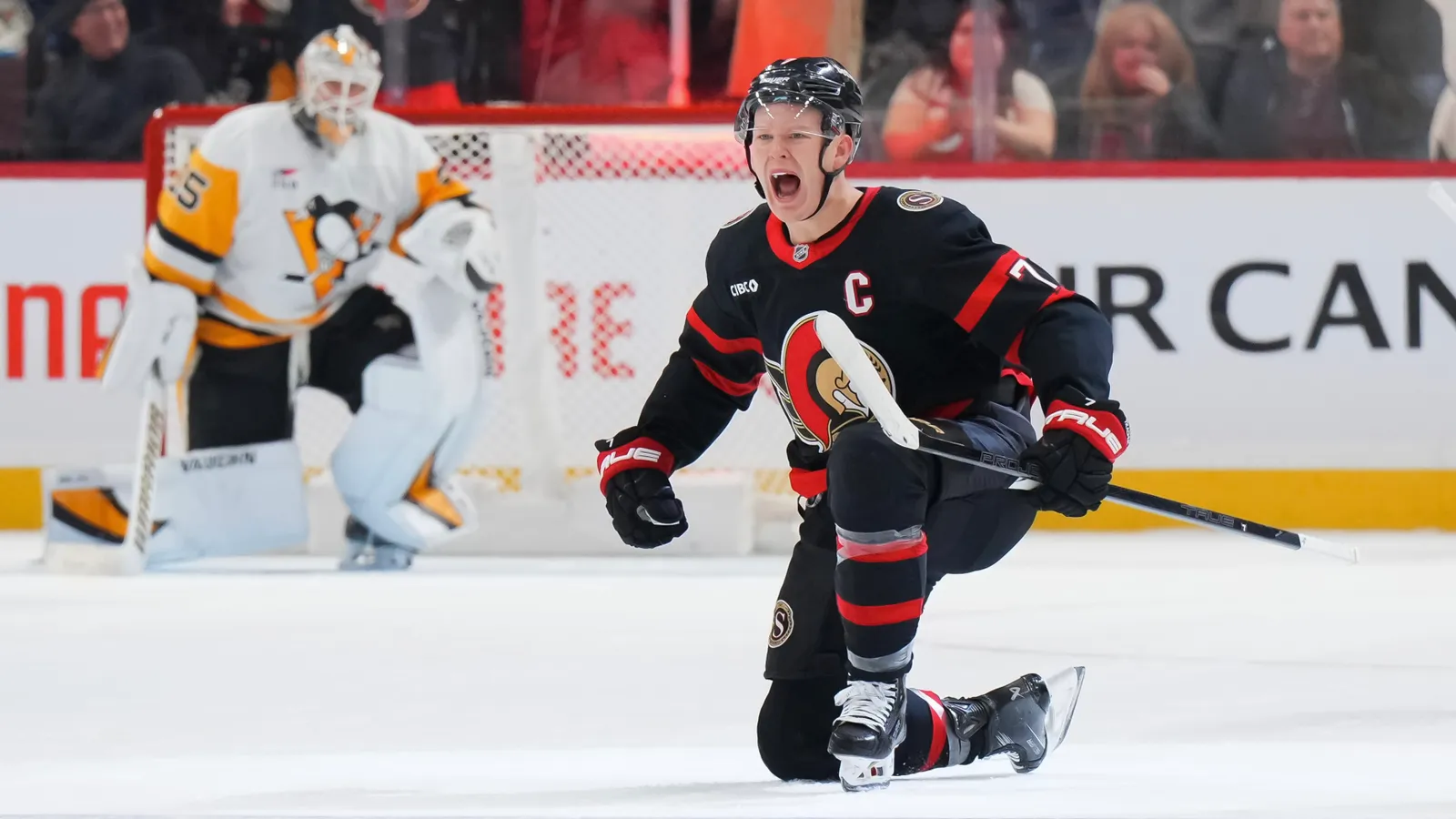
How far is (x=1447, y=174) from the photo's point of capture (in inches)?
204

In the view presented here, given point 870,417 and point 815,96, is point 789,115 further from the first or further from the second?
point 870,417

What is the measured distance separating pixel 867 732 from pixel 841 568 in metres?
0.16

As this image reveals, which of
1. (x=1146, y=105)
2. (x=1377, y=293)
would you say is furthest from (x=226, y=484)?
(x=1377, y=293)

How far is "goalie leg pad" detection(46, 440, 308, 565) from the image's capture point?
452 centimetres

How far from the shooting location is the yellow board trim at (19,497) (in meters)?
5.27

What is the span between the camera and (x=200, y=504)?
14.9 ft

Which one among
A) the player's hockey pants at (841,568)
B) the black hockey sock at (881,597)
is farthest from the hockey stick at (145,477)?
the black hockey sock at (881,597)

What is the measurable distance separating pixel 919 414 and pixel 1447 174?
3.41m

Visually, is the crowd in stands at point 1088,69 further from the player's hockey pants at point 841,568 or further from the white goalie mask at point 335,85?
the player's hockey pants at point 841,568

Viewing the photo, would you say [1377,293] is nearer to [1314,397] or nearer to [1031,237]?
[1314,397]

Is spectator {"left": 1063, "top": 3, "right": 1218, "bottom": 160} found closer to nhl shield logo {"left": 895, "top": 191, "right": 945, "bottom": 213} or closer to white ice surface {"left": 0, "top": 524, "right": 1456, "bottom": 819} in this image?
white ice surface {"left": 0, "top": 524, "right": 1456, "bottom": 819}

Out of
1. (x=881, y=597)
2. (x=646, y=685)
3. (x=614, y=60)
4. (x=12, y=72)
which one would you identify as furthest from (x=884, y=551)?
(x=12, y=72)

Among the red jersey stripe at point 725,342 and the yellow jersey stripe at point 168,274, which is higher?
the red jersey stripe at point 725,342

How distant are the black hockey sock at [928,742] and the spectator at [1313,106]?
3.33m
